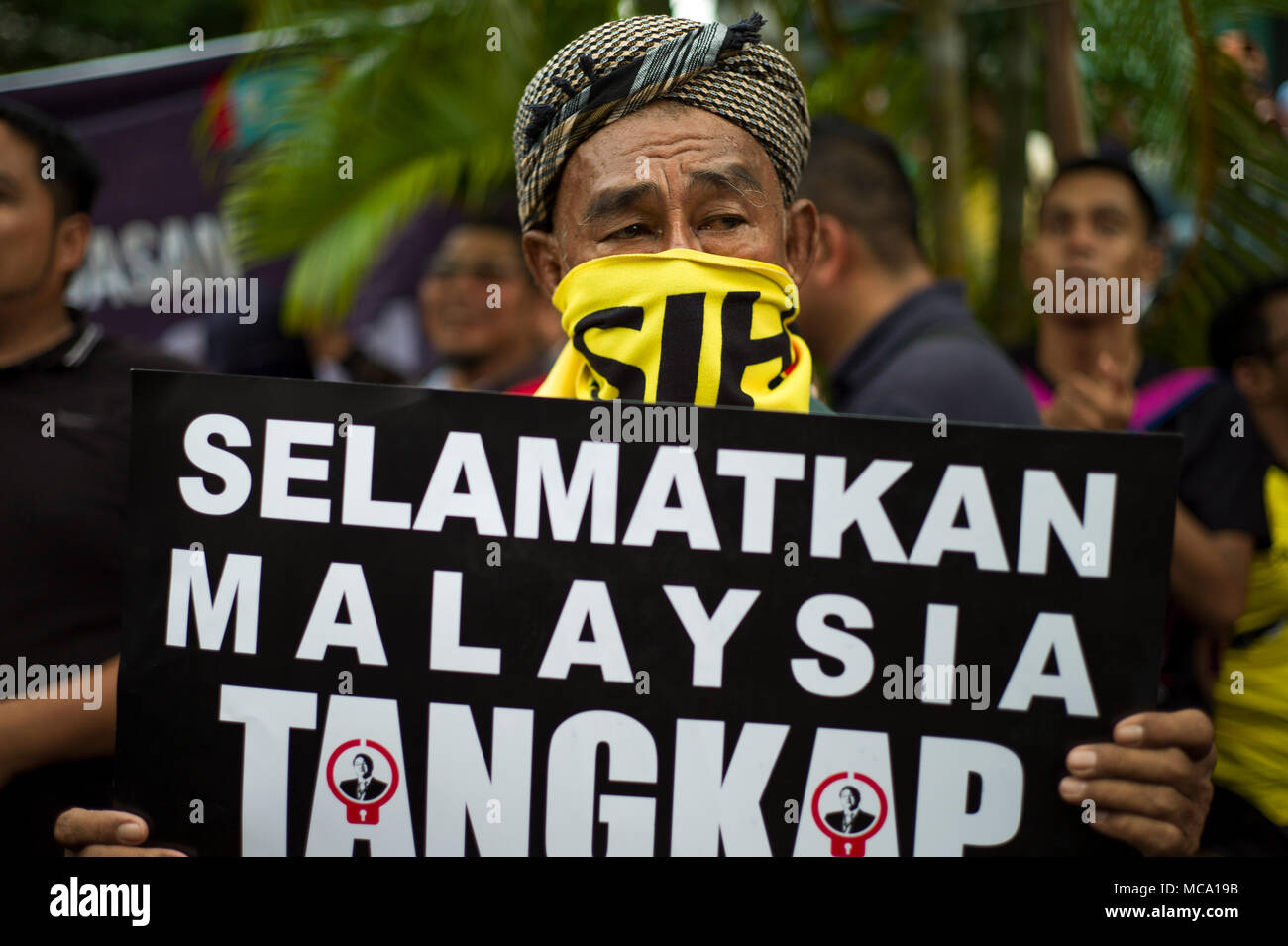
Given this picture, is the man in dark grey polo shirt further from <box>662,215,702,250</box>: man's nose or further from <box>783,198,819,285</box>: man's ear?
<box>662,215,702,250</box>: man's nose

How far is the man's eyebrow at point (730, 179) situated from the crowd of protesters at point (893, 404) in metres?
0.29

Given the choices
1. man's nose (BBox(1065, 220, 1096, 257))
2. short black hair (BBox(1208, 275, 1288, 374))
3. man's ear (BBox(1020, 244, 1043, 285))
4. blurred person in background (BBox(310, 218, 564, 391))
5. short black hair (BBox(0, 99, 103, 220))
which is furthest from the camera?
blurred person in background (BBox(310, 218, 564, 391))

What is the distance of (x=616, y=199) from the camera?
1818mm

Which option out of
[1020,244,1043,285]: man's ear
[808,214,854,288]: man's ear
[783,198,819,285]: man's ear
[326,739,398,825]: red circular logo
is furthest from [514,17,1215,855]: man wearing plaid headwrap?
[1020,244,1043,285]: man's ear

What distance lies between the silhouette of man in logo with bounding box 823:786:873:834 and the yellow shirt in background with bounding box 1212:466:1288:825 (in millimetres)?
1534

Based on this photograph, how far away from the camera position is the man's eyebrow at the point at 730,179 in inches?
71.4

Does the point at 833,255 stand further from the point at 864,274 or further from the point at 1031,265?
the point at 1031,265

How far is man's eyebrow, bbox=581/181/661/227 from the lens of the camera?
1802 mm

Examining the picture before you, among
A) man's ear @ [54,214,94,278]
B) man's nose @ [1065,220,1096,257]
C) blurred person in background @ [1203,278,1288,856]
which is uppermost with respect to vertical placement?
man's nose @ [1065,220,1096,257]

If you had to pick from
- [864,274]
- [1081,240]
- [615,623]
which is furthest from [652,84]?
[1081,240]

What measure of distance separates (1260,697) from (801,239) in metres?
1.64

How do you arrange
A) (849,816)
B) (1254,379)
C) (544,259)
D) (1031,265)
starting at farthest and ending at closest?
(1031,265), (1254,379), (544,259), (849,816)

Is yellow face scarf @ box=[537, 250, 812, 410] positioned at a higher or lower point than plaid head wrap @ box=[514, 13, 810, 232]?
lower

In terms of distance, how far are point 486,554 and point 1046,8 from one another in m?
4.06
